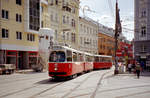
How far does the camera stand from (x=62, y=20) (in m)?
44.0

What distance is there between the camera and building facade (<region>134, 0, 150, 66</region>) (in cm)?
3750

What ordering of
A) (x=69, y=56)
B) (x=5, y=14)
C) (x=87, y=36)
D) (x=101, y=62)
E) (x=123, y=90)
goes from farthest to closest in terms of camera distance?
(x=87, y=36) → (x=101, y=62) → (x=5, y=14) → (x=69, y=56) → (x=123, y=90)

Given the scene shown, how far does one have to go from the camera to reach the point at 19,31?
108ft

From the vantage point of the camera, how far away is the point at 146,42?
37562mm

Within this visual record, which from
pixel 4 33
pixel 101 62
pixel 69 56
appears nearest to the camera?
pixel 69 56

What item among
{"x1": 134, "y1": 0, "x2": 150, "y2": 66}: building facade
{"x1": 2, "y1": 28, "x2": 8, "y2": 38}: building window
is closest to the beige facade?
{"x1": 2, "y1": 28, "x2": 8, "y2": 38}: building window

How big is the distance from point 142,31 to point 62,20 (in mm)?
16719

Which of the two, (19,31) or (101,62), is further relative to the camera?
(101,62)

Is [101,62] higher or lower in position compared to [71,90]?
higher

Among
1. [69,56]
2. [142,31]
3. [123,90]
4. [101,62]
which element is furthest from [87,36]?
[123,90]

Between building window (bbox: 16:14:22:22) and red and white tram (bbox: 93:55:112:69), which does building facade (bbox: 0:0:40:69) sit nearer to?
building window (bbox: 16:14:22:22)

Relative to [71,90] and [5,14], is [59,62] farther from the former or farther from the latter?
[5,14]

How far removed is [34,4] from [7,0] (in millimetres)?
5474

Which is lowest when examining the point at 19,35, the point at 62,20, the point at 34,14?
the point at 19,35
